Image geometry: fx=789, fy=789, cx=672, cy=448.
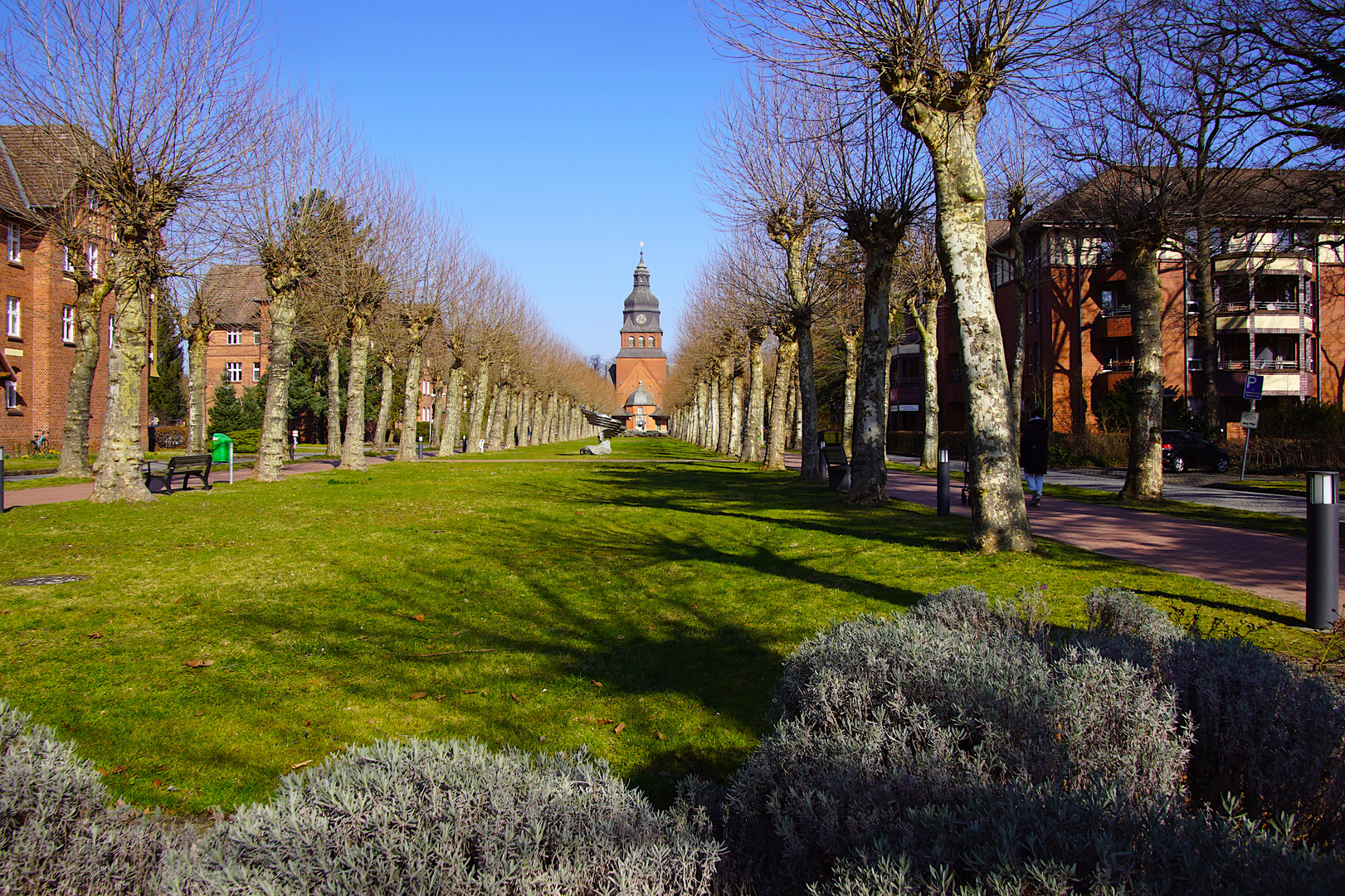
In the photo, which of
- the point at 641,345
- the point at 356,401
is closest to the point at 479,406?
the point at 356,401

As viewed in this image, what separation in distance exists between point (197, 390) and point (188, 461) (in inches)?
628

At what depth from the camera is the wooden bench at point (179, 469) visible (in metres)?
16.7

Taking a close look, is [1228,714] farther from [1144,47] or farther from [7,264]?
[7,264]

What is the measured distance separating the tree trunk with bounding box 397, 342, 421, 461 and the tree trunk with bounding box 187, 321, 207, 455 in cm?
721

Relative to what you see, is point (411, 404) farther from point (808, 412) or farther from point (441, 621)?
point (441, 621)

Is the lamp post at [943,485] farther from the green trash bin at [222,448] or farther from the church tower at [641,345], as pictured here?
the church tower at [641,345]

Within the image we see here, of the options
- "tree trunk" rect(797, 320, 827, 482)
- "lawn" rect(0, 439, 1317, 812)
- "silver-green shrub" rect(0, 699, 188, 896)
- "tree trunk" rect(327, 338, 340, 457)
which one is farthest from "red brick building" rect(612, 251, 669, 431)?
"silver-green shrub" rect(0, 699, 188, 896)

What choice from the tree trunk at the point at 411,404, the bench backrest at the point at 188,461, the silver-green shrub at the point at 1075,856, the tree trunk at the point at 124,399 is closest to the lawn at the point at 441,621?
the tree trunk at the point at 124,399

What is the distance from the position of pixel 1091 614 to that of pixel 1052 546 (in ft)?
18.5

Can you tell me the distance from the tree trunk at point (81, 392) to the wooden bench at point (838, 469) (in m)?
18.8

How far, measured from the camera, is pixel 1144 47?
1705cm

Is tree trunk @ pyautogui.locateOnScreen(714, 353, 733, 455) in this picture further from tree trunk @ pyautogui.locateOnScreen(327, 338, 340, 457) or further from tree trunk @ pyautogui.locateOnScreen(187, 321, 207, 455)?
tree trunk @ pyautogui.locateOnScreen(187, 321, 207, 455)

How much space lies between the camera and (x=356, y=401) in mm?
26031

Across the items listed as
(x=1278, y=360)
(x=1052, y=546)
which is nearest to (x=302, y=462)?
(x=1052, y=546)
